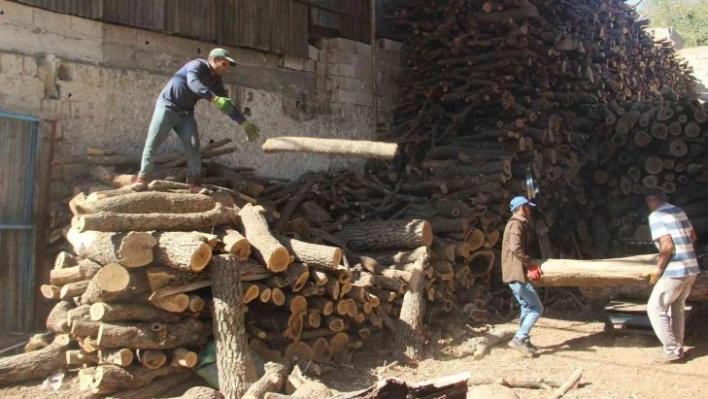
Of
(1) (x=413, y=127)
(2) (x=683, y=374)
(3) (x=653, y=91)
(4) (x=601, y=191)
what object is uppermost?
(3) (x=653, y=91)

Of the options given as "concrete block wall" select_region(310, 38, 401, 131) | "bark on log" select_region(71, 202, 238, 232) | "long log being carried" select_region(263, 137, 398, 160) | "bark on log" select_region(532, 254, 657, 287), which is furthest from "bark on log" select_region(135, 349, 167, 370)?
"concrete block wall" select_region(310, 38, 401, 131)

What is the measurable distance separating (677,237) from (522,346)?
2098 mm

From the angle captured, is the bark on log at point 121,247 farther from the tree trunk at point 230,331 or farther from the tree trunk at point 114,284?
the tree trunk at point 230,331

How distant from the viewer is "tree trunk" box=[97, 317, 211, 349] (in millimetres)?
5926

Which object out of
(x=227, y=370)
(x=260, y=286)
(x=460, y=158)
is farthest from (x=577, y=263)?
(x=227, y=370)

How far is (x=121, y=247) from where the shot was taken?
19.8 feet

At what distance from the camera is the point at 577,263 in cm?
827

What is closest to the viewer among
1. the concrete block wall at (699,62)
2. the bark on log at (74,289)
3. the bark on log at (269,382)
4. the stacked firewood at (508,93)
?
the bark on log at (269,382)

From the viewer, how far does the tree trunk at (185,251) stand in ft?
20.0

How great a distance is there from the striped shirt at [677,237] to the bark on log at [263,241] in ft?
13.3

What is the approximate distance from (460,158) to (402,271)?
3.27 m

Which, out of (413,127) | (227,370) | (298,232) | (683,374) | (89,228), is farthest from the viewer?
(413,127)

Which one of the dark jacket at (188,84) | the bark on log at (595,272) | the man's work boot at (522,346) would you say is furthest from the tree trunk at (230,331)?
the bark on log at (595,272)

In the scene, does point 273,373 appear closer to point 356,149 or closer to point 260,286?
point 260,286
